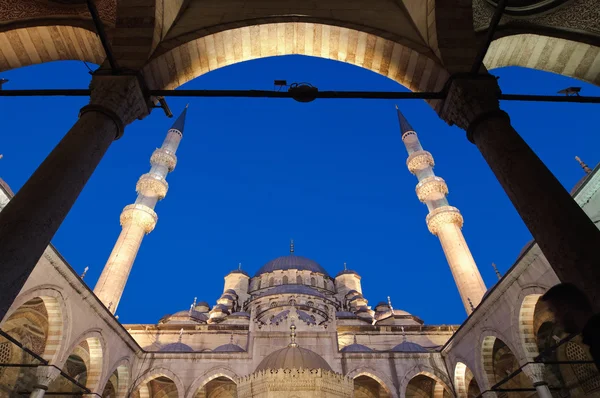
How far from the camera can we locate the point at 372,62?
21.4 feet

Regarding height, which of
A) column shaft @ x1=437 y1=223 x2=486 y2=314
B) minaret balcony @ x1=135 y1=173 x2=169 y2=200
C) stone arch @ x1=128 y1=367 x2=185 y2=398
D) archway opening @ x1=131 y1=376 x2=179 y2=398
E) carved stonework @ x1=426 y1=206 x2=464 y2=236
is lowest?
stone arch @ x1=128 y1=367 x2=185 y2=398

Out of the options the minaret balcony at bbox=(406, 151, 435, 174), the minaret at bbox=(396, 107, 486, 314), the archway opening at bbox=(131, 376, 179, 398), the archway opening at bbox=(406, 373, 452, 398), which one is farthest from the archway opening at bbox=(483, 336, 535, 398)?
the minaret balcony at bbox=(406, 151, 435, 174)

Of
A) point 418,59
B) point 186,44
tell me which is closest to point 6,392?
point 186,44

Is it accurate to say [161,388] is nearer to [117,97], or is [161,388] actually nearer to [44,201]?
[117,97]

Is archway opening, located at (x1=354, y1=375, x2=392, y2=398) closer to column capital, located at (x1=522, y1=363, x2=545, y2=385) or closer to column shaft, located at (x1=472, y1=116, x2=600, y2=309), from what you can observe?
column capital, located at (x1=522, y1=363, x2=545, y2=385)

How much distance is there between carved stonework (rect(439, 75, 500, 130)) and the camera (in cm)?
473

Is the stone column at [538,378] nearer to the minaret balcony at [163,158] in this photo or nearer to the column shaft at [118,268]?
the column shaft at [118,268]

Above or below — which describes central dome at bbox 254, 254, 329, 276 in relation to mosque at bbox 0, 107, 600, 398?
above

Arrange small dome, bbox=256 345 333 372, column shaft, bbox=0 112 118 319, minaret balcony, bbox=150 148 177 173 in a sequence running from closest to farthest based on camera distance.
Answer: column shaft, bbox=0 112 118 319
small dome, bbox=256 345 333 372
minaret balcony, bbox=150 148 177 173

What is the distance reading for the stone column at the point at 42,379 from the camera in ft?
31.7

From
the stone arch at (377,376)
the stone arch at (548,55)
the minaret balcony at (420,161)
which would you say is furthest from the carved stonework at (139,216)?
the stone arch at (548,55)

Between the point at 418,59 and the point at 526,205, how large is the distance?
311 centimetres

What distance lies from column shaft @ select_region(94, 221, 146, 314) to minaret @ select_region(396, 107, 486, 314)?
1893 centimetres

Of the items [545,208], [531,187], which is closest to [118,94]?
[531,187]
